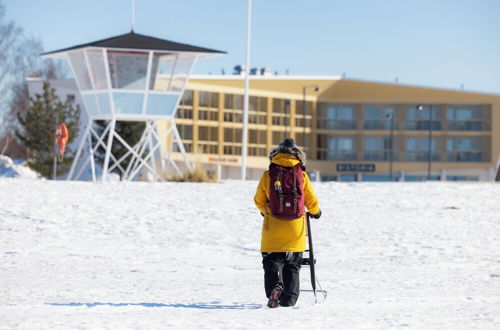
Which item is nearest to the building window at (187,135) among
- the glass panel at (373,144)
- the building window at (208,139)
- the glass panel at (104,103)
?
the building window at (208,139)

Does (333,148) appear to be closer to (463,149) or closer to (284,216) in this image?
(463,149)

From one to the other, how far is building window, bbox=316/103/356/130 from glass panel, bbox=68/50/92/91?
4680cm

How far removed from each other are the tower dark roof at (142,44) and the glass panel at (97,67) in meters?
0.32

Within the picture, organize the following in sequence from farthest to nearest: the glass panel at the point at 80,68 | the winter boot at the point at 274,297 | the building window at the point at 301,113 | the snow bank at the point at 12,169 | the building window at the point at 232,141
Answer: the building window at the point at 301,113 → the building window at the point at 232,141 → the snow bank at the point at 12,169 → the glass panel at the point at 80,68 → the winter boot at the point at 274,297

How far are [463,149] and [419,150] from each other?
338cm

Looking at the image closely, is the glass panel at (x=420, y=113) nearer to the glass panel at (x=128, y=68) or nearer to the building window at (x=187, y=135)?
the building window at (x=187, y=135)

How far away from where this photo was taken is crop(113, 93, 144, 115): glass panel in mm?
33375

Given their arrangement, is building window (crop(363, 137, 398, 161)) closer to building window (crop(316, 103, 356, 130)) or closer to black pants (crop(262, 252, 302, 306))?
building window (crop(316, 103, 356, 130))

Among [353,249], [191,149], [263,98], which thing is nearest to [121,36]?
[353,249]

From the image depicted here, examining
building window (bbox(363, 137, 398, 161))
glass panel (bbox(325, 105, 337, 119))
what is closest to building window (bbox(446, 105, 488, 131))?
building window (bbox(363, 137, 398, 161))

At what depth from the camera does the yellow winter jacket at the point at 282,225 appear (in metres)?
10.0

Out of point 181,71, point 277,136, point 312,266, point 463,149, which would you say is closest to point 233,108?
point 277,136

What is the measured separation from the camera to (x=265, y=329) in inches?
333

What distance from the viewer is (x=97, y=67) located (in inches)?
1324
